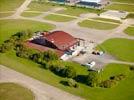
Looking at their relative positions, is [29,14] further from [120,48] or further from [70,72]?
[70,72]

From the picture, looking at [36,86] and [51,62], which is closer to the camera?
[36,86]

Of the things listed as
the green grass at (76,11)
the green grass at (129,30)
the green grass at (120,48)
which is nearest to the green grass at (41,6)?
the green grass at (76,11)

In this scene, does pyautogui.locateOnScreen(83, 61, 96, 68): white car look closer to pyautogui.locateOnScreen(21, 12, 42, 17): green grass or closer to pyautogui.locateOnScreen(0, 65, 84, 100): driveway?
pyautogui.locateOnScreen(0, 65, 84, 100): driveway

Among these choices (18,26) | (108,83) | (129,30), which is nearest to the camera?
(108,83)

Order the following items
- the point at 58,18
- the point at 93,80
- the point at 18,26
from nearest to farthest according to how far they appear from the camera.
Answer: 1. the point at 93,80
2. the point at 18,26
3. the point at 58,18

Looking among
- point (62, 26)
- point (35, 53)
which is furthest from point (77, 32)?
point (35, 53)

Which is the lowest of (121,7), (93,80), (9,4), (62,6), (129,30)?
(93,80)

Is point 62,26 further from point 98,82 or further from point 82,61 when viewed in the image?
point 98,82

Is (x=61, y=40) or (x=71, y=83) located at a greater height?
(x=61, y=40)

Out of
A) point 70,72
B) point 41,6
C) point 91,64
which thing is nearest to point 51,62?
point 70,72
